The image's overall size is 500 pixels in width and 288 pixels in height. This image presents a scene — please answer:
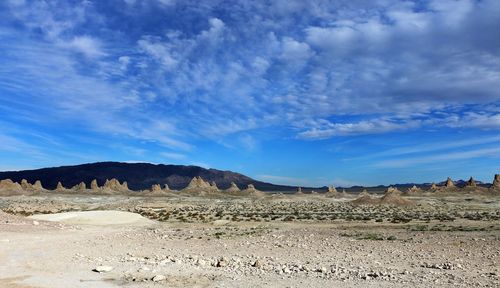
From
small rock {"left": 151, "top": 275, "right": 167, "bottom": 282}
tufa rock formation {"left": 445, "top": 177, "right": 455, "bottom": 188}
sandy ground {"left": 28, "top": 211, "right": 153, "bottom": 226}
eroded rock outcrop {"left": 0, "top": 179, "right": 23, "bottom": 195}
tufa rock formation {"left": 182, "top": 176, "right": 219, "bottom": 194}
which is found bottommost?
small rock {"left": 151, "top": 275, "right": 167, "bottom": 282}

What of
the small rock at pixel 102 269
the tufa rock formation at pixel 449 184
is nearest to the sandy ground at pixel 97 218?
the small rock at pixel 102 269

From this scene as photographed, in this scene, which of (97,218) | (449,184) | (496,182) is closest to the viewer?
(97,218)

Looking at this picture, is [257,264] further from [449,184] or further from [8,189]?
[449,184]

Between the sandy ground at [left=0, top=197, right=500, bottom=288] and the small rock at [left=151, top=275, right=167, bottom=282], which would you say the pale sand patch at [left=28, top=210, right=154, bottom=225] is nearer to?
the sandy ground at [left=0, top=197, right=500, bottom=288]

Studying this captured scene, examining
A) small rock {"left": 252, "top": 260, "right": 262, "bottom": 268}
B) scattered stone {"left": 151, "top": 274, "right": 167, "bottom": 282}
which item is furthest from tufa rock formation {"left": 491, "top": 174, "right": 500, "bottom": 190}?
scattered stone {"left": 151, "top": 274, "right": 167, "bottom": 282}

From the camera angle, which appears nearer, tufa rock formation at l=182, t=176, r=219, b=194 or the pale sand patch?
the pale sand patch

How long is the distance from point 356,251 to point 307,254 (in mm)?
1899

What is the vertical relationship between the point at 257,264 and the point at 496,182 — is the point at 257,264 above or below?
below

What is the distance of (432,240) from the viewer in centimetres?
1955

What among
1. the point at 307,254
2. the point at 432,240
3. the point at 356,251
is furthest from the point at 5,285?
the point at 432,240

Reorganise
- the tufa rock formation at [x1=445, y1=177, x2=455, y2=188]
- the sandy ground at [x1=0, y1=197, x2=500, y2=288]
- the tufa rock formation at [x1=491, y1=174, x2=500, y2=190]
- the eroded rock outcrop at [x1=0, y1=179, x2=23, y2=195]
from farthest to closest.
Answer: the tufa rock formation at [x1=445, y1=177, x2=455, y2=188], the tufa rock formation at [x1=491, y1=174, x2=500, y2=190], the eroded rock outcrop at [x1=0, y1=179, x2=23, y2=195], the sandy ground at [x1=0, y1=197, x2=500, y2=288]

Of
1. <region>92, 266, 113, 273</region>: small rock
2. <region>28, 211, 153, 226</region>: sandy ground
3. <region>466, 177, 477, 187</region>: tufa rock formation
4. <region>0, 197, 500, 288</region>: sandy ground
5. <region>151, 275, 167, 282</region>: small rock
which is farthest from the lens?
<region>466, 177, 477, 187</region>: tufa rock formation

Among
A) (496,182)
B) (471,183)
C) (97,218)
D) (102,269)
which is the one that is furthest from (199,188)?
(102,269)

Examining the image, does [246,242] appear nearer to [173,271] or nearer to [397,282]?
[173,271]
